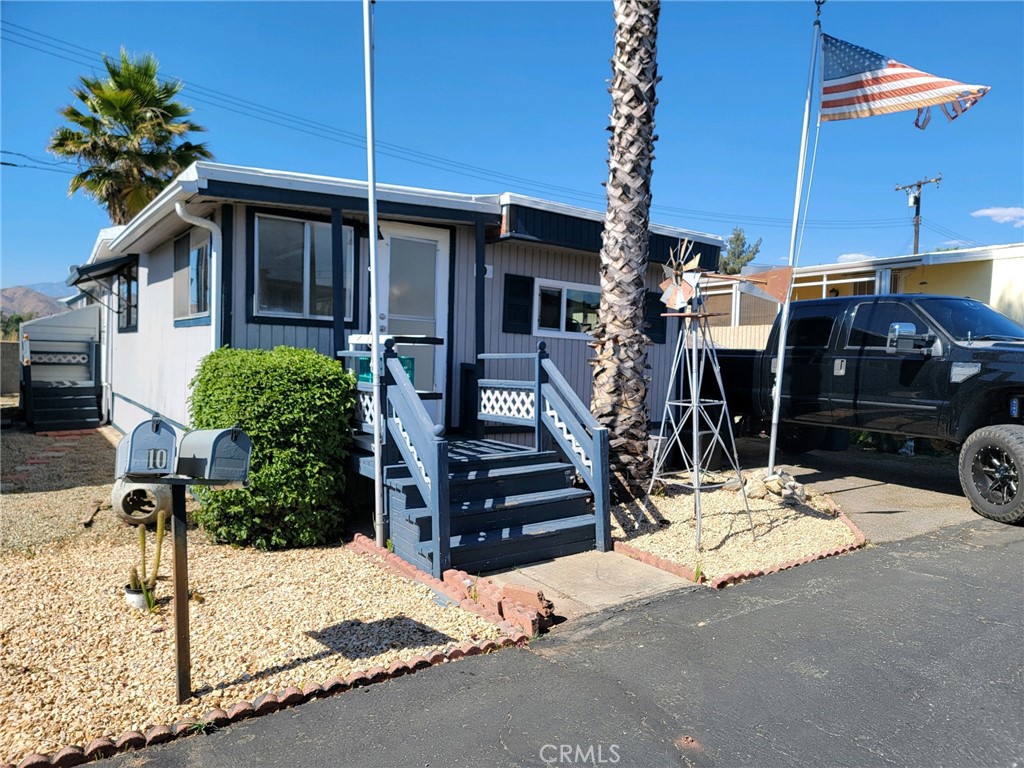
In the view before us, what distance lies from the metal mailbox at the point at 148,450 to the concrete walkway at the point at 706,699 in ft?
3.90

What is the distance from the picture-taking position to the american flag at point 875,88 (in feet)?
24.7

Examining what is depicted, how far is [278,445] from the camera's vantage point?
5.93 metres

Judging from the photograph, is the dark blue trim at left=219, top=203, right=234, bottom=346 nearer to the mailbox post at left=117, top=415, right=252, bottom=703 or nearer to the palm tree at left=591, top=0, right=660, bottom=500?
the palm tree at left=591, top=0, right=660, bottom=500

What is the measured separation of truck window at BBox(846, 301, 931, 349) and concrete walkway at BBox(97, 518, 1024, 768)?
3945mm

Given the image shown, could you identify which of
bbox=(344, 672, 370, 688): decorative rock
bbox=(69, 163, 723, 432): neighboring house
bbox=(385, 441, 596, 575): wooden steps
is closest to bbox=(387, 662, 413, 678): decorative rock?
bbox=(344, 672, 370, 688): decorative rock

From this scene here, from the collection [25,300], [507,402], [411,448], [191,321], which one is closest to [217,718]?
[411,448]

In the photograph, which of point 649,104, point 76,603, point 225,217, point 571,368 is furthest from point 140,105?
point 76,603

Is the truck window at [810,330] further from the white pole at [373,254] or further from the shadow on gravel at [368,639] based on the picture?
the shadow on gravel at [368,639]

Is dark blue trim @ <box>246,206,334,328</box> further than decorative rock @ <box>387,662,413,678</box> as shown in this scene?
Yes

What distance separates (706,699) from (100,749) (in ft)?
8.83

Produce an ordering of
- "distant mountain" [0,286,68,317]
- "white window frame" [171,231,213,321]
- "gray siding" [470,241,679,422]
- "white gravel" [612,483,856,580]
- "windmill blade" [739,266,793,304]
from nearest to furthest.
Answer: "white gravel" [612,483,856,580]
"windmill blade" [739,266,793,304]
"white window frame" [171,231,213,321]
"gray siding" [470,241,679,422]
"distant mountain" [0,286,68,317]

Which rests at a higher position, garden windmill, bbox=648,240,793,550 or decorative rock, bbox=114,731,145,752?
garden windmill, bbox=648,240,793,550

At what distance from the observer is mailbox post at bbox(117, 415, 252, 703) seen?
10.7ft

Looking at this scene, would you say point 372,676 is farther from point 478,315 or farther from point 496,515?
point 478,315
